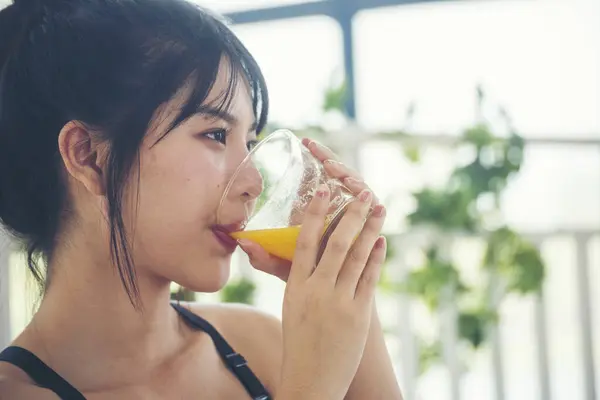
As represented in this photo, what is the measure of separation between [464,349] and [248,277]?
78 cm

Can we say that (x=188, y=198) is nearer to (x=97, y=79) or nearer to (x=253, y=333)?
(x=97, y=79)

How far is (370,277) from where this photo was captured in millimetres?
953

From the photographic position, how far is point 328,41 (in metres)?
3.08

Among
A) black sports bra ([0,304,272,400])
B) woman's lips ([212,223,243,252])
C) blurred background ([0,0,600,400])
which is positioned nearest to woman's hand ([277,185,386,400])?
woman's lips ([212,223,243,252])

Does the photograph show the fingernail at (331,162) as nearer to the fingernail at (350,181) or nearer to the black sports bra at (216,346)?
the fingernail at (350,181)

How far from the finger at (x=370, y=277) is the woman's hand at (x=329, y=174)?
0.07 metres

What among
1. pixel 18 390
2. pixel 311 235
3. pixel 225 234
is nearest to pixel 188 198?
pixel 225 234

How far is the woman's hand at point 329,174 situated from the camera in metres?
0.94

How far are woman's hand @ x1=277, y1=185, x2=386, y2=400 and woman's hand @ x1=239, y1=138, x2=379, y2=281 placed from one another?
0.09ft

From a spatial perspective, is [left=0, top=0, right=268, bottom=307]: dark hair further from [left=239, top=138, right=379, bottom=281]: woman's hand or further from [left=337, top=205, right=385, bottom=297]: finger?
[left=337, top=205, right=385, bottom=297]: finger

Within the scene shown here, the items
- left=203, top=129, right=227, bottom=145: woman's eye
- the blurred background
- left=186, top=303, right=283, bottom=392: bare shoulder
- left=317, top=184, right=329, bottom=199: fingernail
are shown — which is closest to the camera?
left=317, top=184, right=329, bottom=199: fingernail

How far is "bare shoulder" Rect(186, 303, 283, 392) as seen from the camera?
122 cm

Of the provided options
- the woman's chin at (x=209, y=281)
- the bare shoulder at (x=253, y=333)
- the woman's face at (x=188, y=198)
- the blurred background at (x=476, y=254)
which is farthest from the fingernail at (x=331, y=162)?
the blurred background at (x=476, y=254)

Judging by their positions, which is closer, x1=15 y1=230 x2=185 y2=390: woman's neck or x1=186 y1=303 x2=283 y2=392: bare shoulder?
x1=15 y1=230 x2=185 y2=390: woman's neck
